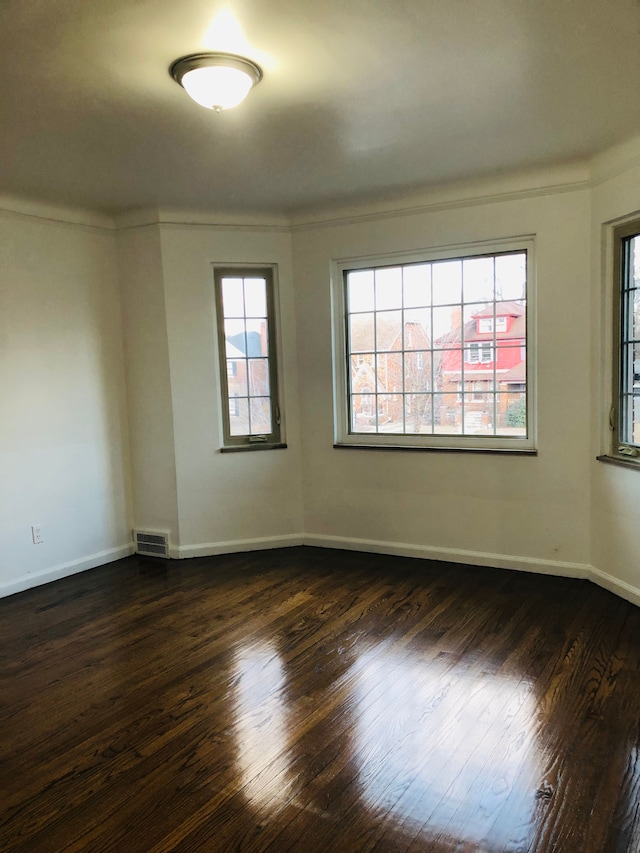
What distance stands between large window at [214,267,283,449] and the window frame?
239 centimetres

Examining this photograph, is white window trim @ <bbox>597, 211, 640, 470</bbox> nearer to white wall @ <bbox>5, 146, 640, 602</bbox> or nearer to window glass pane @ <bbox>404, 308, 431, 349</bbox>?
white wall @ <bbox>5, 146, 640, 602</bbox>

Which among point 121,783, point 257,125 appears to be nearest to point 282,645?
point 121,783

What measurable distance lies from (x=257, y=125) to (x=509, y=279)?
1977 mm

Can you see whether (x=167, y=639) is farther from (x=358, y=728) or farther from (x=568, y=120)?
(x=568, y=120)

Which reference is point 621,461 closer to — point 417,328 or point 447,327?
point 447,327

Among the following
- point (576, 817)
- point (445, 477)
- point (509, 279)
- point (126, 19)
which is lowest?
point (576, 817)

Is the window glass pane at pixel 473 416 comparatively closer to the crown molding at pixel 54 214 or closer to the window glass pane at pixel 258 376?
the window glass pane at pixel 258 376

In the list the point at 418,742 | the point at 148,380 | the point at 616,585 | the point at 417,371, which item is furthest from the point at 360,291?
the point at 418,742

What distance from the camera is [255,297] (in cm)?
477

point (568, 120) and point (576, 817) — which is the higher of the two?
point (568, 120)

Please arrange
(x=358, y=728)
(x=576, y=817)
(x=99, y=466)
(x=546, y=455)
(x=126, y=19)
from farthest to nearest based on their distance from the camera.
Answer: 1. (x=99, y=466)
2. (x=546, y=455)
3. (x=358, y=728)
4. (x=126, y=19)
5. (x=576, y=817)

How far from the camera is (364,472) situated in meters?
4.66

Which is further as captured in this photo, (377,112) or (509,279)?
(509,279)

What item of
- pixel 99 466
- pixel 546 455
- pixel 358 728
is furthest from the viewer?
pixel 99 466
